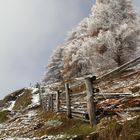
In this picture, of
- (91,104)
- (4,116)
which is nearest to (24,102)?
(4,116)

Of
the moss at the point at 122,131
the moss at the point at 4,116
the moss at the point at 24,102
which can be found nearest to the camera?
the moss at the point at 122,131

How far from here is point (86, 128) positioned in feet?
39.5

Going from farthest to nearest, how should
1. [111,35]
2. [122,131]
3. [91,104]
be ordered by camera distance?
[111,35]
[91,104]
[122,131]

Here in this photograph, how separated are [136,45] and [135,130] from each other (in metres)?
35.2

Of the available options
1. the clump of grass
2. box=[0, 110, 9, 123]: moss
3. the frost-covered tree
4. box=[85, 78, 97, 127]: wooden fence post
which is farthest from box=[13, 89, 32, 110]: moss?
the clump of grass

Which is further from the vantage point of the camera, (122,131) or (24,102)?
(24,102)

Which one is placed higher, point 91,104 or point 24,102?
point 24,102

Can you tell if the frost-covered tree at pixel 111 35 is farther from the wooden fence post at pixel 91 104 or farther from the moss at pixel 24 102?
the wooden fence post at pixel 91 104

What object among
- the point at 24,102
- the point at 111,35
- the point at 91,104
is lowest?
the point at 91,104

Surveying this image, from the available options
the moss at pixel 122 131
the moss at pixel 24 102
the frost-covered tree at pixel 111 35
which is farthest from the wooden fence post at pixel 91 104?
the frost-covered tree at pixel 111 35

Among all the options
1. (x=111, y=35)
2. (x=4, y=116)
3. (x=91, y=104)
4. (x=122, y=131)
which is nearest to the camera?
(x=122, y=131)

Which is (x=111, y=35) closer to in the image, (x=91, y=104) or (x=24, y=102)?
(x=24, y=102)

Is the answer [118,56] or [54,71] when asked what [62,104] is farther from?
[54,71]

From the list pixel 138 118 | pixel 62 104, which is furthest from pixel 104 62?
pixel 138 118
